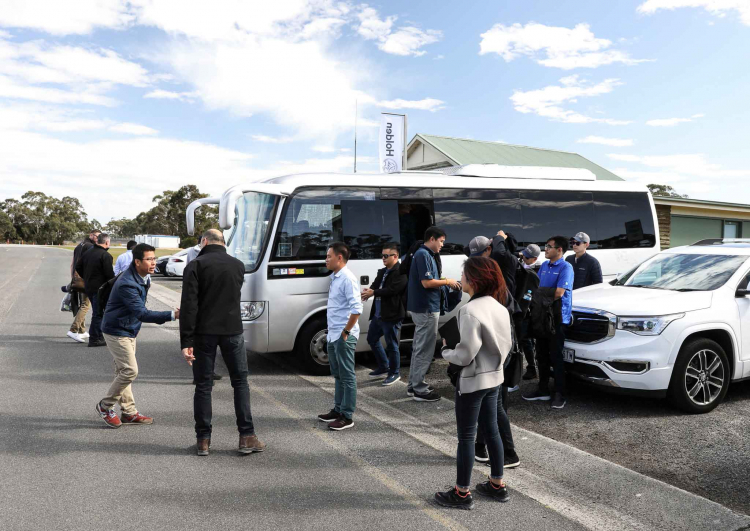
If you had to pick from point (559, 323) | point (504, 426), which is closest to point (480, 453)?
point (504, 426)

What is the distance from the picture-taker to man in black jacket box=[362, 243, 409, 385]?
723 cm

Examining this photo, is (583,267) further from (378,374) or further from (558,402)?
(378,374)

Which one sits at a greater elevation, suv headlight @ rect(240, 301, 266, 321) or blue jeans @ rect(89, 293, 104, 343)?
suv headlight @ rect(240, 301, 266, 321)

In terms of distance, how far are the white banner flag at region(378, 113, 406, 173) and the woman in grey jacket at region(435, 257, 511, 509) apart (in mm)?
16981

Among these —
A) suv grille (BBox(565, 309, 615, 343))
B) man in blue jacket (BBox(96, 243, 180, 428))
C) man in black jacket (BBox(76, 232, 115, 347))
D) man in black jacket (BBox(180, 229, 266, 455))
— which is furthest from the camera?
man in black jacket (BBox(76, 232, 115, 347))

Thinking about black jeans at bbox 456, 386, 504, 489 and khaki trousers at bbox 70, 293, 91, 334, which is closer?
black jeans at bbox 456, 386, 504, 489

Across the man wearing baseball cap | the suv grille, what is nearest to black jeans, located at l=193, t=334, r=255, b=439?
the suv grille

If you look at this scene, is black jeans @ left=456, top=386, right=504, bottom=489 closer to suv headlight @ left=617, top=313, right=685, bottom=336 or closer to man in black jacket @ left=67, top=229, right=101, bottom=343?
suv headlight @ left=617, top=313, right=685, bottom=336

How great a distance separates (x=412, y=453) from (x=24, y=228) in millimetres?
133891

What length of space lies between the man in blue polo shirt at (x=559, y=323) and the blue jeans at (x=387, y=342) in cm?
171

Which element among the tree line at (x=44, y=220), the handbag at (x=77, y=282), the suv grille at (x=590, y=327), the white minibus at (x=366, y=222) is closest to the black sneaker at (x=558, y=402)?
the suv grille at (x=590, y=327)

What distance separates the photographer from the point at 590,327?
21.0 feet

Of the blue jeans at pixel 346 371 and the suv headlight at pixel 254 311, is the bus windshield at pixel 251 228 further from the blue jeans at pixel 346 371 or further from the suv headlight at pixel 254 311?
the blue jeans at pixel 346 371

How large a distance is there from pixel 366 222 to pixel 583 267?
3212 millimetres
